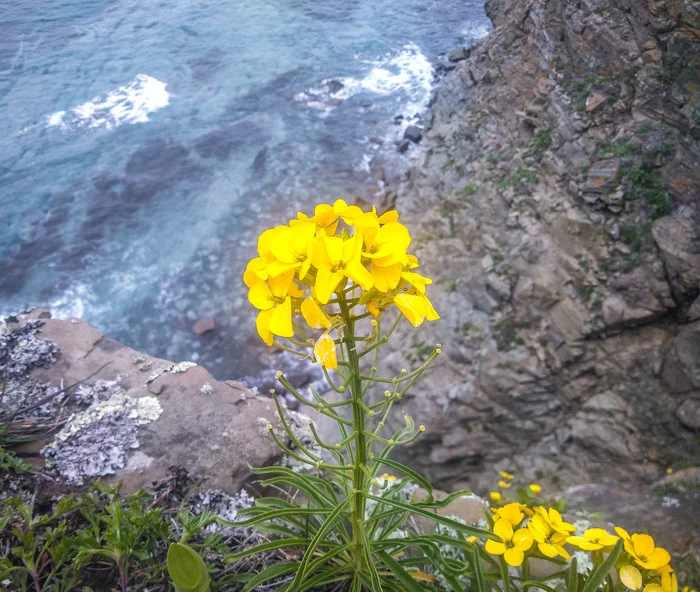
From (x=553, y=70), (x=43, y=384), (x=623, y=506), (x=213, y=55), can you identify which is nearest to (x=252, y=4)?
(x=213, y=55)

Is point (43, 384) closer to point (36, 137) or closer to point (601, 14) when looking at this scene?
point (601, 14)

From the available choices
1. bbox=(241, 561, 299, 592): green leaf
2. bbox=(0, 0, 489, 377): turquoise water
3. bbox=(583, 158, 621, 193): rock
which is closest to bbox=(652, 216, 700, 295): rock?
bbox=(583, 158, 621, 193): rock

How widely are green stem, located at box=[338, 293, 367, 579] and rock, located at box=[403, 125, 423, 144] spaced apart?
8981 millimetres

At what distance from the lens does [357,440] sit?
1.50m

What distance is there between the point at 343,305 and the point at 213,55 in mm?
11585

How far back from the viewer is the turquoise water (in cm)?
732

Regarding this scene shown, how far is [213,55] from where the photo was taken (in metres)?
11.1

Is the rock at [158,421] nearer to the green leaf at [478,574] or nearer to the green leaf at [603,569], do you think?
the green leaf at [478,574]

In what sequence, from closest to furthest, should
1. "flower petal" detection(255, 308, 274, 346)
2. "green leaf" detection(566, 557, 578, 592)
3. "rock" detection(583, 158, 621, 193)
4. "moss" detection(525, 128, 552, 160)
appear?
"flower petal" detection(255, 308, 274, 346)
"green leaf" detection(566, 557, 578, 592)
"rock" detection(583, 158, 621, 193)
"moss" detection(525, 128, 552, 160)

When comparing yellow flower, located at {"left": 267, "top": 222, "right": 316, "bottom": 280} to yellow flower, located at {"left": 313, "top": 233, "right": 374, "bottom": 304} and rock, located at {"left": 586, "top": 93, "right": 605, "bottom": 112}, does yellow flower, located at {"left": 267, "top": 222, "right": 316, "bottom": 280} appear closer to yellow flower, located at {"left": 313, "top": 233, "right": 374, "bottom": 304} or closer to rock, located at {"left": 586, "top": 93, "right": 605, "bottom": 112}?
yellow flower, located at {"left": 313, "top": 233, "right": 374, "bottom": 304}

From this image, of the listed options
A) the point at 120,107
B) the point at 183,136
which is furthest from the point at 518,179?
the point at 120,107

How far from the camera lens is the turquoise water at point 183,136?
7.32 metres

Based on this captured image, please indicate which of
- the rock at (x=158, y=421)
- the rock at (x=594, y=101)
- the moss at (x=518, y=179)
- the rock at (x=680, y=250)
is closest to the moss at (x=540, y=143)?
the moss at (x=518, y=179)

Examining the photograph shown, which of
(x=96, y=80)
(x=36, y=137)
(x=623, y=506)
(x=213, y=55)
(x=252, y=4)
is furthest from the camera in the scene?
(x=252, y=4)
